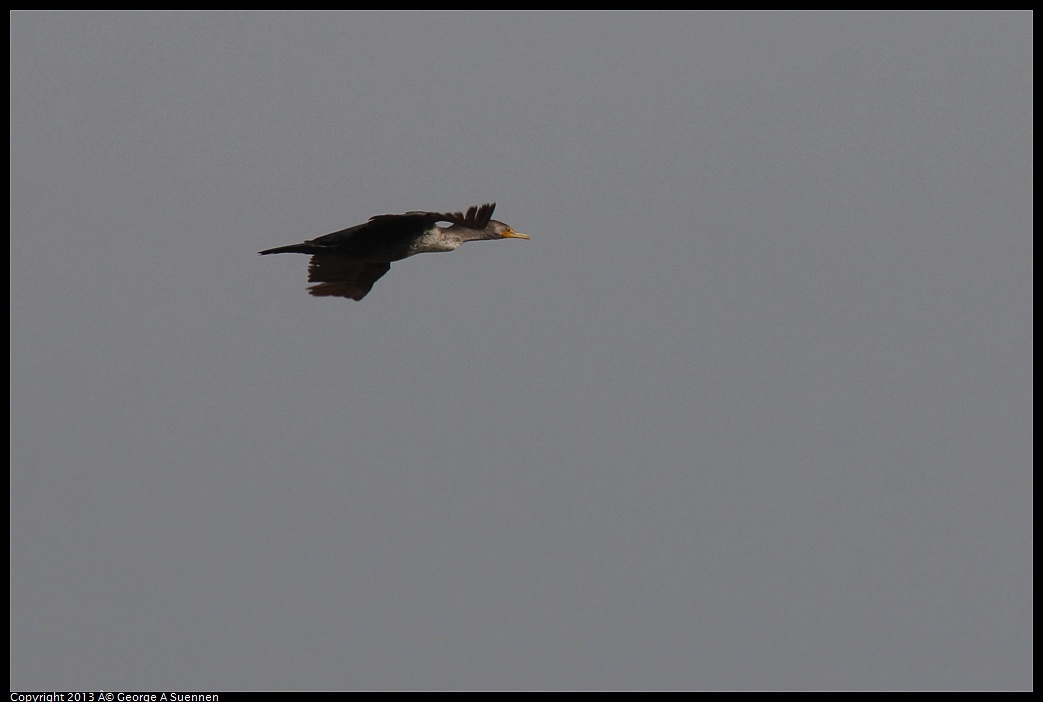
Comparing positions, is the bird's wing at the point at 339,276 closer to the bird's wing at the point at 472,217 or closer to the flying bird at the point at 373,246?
the flying bird at the point at 373,246

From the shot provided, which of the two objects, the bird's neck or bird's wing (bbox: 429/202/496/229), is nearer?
bird's wing (bbox: 429/202/496/229)

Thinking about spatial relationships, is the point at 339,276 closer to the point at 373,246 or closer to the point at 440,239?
the point at 373,246

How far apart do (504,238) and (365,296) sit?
2.02 metres

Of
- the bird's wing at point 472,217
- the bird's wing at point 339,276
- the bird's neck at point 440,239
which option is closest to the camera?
the bird's wing at point 472,217

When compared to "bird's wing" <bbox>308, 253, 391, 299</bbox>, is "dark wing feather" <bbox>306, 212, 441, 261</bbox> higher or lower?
higher

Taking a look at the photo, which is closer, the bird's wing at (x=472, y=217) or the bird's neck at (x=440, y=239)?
the bird's wing at (x=472, y=217)

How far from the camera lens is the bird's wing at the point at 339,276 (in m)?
18.9

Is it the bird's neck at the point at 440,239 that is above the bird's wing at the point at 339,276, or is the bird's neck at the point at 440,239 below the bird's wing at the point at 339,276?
above

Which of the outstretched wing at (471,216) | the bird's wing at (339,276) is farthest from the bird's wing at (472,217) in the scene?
the bird's wing at (339,276)

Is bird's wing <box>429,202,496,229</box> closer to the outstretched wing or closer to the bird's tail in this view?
the outstretched wing

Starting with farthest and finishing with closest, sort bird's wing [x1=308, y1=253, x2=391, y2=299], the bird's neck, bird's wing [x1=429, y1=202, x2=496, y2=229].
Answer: bird's wing [x1=308, y1=253, x2=391, y2=299] → the bird's neck → bird's wing [x1=429, y1=202, x2=496, y2=229]

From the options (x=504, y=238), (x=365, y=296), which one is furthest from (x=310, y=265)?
(x=504, y=238)

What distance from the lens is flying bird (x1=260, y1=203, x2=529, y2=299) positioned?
18.1m

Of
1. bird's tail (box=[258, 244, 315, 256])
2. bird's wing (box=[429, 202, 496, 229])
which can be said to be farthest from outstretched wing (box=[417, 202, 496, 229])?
bird's tail (box=[258, 244, 315, 256])
